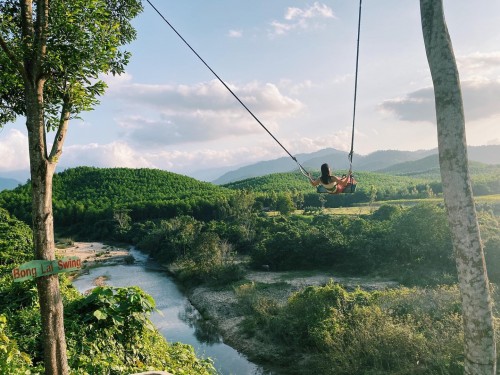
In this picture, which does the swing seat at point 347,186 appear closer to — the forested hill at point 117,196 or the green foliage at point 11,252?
the green foliage at point 11,252

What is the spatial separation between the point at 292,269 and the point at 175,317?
1295 centimetres

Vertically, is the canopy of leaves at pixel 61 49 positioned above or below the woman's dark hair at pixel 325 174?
above

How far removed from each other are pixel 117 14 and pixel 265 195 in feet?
218

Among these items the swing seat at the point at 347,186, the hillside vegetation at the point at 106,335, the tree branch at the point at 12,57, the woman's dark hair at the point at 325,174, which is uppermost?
the tree branch at the point at 12,57

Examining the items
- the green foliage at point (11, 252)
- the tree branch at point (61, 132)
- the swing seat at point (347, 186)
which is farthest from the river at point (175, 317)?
the green foliage at point (11, 252)

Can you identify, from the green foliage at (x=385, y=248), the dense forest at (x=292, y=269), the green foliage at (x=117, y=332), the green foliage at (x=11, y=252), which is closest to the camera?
the green foliage at (x=117, y=332)

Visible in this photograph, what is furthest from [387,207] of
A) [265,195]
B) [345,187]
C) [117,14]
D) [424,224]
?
[117,14]

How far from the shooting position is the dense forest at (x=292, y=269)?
6770 mm

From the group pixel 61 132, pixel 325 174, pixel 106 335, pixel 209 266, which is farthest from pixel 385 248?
pixel 61 132

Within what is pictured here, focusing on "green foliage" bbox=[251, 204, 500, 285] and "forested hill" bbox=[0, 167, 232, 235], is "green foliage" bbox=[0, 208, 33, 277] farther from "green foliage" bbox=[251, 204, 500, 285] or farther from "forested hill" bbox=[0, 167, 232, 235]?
"forested hill" bbox=[0, 167, 232, 235]

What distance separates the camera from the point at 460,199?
150 inches

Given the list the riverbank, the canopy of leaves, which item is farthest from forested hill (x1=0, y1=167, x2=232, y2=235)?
the canopy of leaves

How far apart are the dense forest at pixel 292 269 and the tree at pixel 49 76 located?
1190 mm

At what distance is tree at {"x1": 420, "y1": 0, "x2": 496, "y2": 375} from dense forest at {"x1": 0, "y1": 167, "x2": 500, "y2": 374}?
16.8 feet
